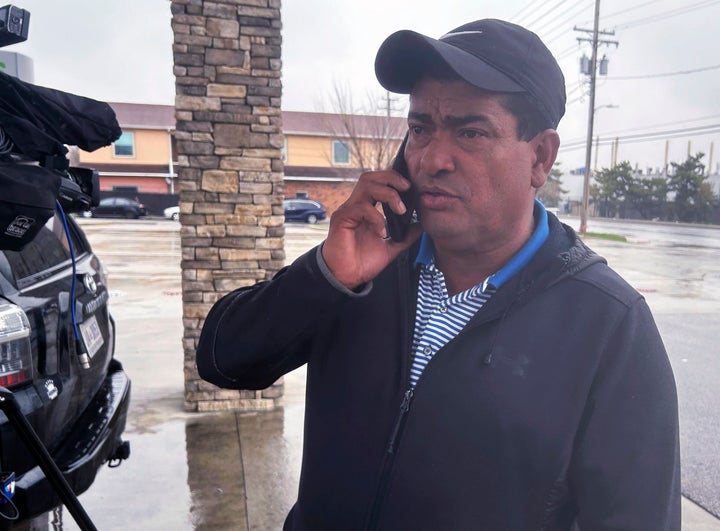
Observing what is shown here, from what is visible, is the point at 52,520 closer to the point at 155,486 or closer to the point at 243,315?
the point at 155,486

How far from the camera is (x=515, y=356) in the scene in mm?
1198

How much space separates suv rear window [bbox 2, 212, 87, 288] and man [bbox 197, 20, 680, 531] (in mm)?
1311

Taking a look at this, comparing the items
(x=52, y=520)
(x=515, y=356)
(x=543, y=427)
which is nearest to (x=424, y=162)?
(x=515, y=356)

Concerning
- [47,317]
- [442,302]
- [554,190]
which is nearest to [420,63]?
[442,302]

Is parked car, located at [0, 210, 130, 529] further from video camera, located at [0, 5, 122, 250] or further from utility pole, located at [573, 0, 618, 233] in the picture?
utility pole, located at [573, 0, 618, 233]

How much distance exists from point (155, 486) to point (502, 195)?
2.94 meters

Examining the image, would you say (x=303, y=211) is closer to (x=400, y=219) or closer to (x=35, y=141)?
(x=35, y=141)

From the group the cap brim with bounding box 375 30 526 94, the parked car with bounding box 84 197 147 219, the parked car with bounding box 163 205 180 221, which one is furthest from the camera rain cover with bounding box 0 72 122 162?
the parked car with bounding box 84 197 147 219

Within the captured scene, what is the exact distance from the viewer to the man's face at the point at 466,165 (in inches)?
50.2

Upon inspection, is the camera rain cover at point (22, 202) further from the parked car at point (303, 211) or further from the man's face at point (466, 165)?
the parked car at point (303, 211)

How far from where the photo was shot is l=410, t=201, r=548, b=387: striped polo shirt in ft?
4.32

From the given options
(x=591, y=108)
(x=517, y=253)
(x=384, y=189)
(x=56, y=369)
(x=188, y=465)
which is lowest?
(x=188, y=465)

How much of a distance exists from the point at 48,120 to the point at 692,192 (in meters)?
52.6

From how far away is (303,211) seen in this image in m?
33.2
